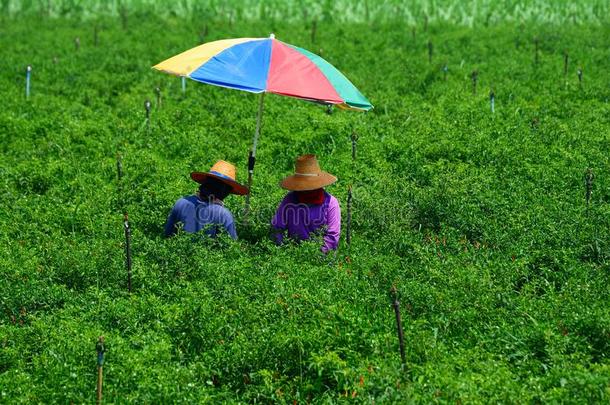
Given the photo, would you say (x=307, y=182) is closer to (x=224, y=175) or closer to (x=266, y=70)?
(x=224, y=175)

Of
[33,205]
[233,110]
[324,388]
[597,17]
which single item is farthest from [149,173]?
[597,17]

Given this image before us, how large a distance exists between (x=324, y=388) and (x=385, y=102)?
709 centimetres

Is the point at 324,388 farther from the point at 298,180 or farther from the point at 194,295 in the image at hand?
the point at 298,180

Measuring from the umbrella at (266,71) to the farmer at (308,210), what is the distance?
2.39ft

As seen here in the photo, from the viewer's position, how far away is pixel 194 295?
7.89 m

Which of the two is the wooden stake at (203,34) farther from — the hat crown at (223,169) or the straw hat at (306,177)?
the straw hat at (306,177)

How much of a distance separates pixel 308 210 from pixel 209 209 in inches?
38.6

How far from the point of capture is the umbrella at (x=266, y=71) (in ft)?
28.7

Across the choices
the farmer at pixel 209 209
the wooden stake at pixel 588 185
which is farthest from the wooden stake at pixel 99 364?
the wooden stake at pixel 588 185

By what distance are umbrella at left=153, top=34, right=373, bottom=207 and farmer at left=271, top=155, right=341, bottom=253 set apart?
73cm

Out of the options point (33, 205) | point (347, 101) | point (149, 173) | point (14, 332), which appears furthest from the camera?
point (149, 173)

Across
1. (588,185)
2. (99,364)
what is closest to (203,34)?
(588,185)

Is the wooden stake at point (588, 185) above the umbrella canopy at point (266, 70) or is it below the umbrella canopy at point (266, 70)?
below

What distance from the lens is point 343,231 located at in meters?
9.73
